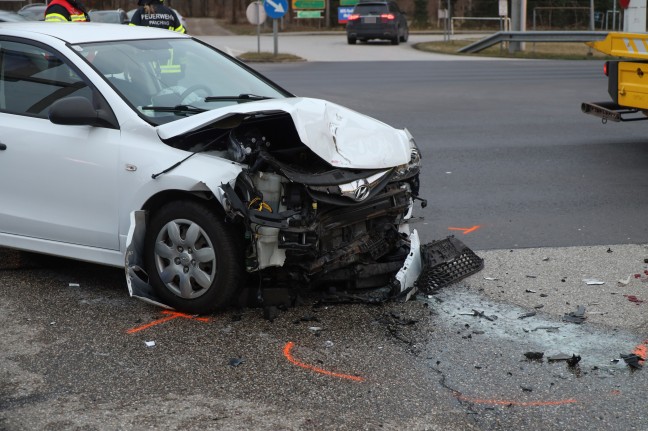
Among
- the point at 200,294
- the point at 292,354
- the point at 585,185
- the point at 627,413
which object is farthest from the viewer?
the point at 585,185

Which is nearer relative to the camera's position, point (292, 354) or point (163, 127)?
point (292, 354)

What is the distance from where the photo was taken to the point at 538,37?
29.5m

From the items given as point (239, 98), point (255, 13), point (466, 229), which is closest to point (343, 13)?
point (255, 13)

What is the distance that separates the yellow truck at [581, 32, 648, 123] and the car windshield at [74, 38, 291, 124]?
487 centimetres

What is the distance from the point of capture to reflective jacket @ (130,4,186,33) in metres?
12.9

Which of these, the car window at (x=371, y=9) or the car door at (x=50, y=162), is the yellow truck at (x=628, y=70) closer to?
the car door at (x=50, y=162)

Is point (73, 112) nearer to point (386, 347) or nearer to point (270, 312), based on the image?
point (270, 312)

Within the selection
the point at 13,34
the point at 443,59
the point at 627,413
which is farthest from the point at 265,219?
the point at 443,59

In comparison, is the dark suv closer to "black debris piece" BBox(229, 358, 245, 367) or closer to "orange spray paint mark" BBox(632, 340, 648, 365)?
"orange spray paint mark" BBox(632, 340, 648, 365)

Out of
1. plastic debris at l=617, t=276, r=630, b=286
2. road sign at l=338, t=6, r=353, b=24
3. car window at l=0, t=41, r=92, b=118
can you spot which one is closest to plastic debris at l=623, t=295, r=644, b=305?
plastic debris at l=617, t=276, r=630, b=286

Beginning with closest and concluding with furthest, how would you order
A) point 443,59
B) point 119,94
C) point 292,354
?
point 292,354 → point 119,94 → point 443,59

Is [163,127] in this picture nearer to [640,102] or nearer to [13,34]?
[13,34]

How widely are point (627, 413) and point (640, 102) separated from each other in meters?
6.81

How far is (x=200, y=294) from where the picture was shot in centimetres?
559
